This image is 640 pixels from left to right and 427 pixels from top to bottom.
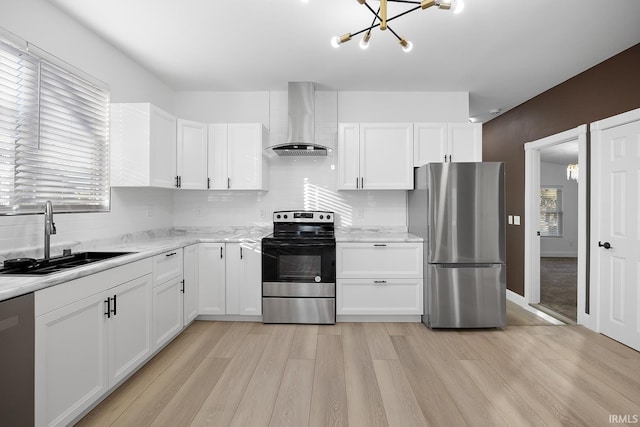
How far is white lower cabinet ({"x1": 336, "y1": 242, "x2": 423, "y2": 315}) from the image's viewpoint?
343cm

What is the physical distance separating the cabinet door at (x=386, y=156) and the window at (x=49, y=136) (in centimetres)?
257

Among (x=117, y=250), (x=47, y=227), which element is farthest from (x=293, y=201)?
(x=47, y=227)

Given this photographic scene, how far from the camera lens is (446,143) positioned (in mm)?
3697

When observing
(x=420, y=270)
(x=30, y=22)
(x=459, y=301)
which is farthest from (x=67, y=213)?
(x=459, y=301)

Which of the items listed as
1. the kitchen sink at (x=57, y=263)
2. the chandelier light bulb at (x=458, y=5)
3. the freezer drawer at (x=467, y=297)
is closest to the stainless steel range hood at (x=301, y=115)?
the freezer drawer at (x=467, y=297)

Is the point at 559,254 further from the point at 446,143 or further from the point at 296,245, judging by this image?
the point at 296,245

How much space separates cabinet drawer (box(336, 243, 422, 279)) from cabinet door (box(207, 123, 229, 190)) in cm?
153

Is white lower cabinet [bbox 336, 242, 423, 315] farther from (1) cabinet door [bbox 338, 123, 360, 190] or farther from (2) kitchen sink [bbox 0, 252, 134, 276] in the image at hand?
(2) kitchen sink [bbox 0, 252, 134, 276]

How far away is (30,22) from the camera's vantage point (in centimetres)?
216

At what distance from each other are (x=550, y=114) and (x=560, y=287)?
301 cm

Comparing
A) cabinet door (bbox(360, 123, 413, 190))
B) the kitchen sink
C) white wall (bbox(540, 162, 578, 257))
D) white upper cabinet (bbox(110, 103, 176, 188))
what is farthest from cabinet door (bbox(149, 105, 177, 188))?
white wall (bbox(540, 162, 578, 257))

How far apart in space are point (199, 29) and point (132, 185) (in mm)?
1465
